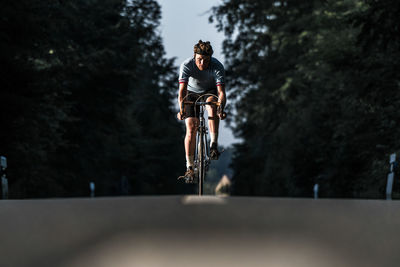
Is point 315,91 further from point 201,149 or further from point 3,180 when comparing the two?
point 201,149

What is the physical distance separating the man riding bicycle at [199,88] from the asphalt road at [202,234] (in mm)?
3167

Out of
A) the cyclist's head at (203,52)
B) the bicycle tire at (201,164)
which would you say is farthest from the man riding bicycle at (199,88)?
the bicycle tire at (201,164)

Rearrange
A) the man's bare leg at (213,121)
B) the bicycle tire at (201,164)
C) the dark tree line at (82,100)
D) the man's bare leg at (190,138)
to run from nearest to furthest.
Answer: the bicycle tire at (201,164)
the man's bare leg at (213,121)
the man's bare leg at (190,138)
the dark tree line at (82,100)

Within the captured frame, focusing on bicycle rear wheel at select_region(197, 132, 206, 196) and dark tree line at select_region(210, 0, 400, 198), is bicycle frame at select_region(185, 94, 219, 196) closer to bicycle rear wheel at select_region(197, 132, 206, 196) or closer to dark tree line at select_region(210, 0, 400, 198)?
bicycle rear wheel at select_region(197, 132, 206, 196)

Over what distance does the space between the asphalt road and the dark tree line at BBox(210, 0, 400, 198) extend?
10.4 meters

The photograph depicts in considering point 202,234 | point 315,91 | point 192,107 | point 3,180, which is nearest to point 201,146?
point 192,107

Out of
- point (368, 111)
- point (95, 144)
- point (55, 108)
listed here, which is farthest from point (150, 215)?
point (95, 144)

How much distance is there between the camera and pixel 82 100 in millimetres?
35094

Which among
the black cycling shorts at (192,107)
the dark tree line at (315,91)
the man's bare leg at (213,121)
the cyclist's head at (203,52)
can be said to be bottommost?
the man's bare leg at (213,121)

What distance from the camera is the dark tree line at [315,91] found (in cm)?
1792

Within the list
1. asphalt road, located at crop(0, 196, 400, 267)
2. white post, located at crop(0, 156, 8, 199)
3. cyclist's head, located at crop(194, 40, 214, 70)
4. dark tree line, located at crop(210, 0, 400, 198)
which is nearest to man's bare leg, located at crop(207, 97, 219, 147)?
cyclist's head, located at crop(194, 40, 214, 70)

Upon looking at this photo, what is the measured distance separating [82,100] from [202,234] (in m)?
30.5

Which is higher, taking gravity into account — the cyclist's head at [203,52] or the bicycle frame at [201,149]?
the cyclist's head at [203,52]

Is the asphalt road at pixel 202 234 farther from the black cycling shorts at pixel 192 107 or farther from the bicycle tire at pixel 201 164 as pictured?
the black cycling shorts at pixel 192 107
